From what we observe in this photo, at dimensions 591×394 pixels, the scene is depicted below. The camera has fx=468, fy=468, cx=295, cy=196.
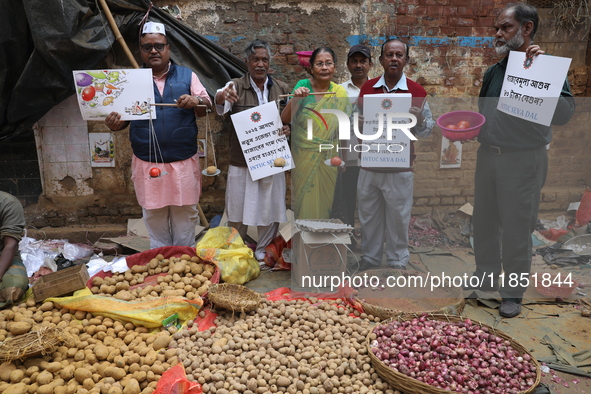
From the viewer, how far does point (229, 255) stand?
408 centimetres

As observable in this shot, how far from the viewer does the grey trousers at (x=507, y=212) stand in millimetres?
3438

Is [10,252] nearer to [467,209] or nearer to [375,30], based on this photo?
[467,209]

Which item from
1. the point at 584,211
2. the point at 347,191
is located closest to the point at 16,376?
the point at 347,191

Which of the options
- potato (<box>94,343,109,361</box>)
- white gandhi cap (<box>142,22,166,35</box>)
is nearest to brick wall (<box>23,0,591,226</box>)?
white gandhi cap (<box>142,22,166,35</box>)

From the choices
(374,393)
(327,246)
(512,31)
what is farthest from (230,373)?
(512,31)

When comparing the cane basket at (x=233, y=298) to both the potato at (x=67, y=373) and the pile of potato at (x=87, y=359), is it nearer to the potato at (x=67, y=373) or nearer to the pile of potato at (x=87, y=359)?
the pile of potato at (x=87, y=359)

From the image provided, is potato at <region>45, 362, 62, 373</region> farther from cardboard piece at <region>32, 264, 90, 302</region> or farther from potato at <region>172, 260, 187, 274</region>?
potato at <region>172, 260, 187, 274</region>

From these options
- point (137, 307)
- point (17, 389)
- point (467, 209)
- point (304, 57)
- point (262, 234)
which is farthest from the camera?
point (304, 57)

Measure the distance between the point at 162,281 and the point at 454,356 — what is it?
2.27 meters

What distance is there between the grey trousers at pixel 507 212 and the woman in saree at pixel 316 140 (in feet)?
3.81

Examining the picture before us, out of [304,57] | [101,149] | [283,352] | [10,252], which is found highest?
[304,57]

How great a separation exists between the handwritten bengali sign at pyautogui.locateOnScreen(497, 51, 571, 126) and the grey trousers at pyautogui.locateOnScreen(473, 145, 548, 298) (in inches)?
11.7

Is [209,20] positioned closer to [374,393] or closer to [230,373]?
[230,373]

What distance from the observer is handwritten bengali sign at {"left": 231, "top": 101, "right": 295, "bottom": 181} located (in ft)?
13.5
